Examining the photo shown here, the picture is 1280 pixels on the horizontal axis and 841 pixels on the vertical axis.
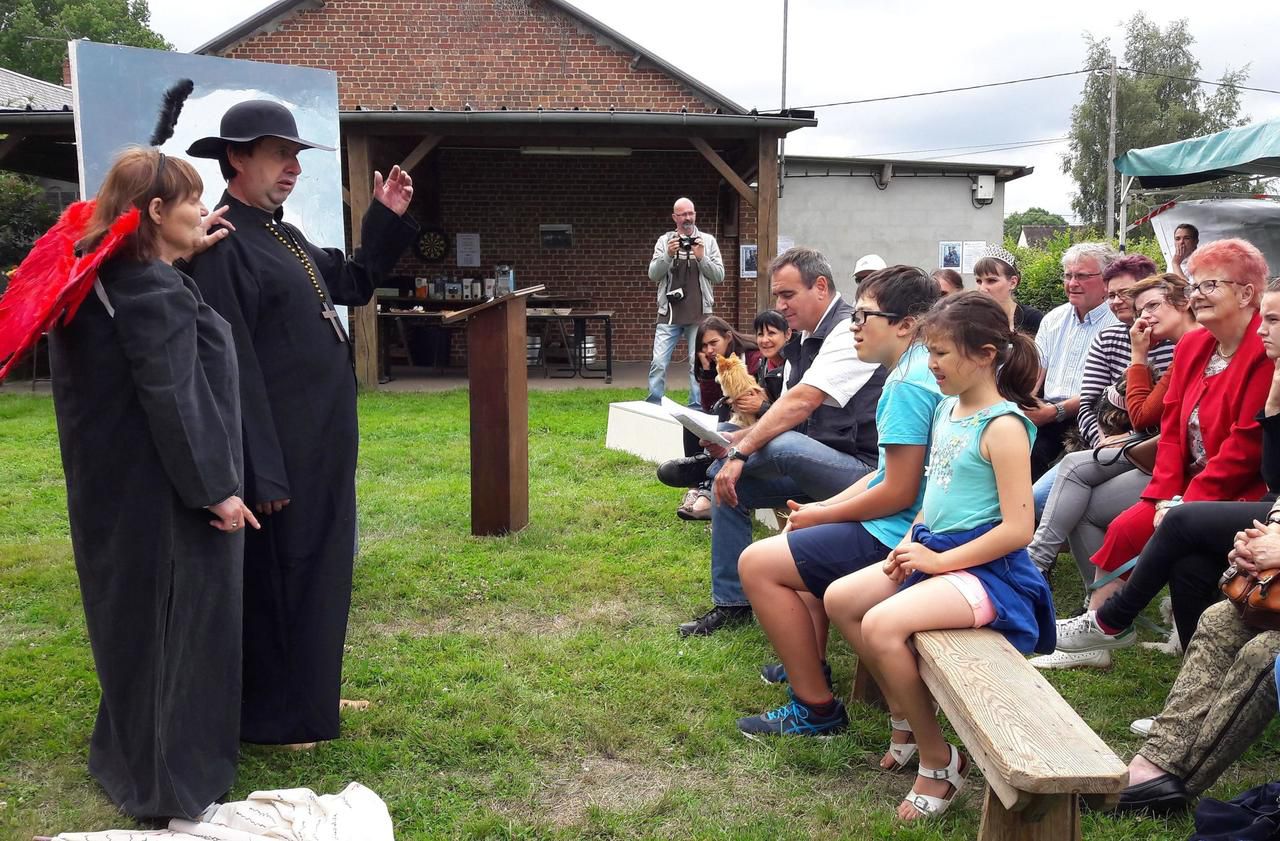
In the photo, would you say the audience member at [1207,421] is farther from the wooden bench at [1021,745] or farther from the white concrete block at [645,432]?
the white concrete block at [645,432]

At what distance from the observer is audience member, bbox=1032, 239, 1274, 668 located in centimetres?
342

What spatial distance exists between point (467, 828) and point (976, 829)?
1.31m

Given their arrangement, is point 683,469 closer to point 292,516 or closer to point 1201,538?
point 292,516

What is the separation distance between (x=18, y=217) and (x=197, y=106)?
45.2ft

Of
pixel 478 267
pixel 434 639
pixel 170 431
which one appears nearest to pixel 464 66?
pixel 478 267

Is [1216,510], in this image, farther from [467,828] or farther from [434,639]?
[434,639]

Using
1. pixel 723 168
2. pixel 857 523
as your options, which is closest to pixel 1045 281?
pixel 723 168

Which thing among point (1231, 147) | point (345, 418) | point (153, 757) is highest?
point (1231, 147)

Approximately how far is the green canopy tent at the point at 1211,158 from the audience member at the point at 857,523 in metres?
7.66

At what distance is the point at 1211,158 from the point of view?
9.86 metres

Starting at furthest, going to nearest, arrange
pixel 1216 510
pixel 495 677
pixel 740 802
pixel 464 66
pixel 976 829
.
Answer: pixel 464 66, pixel 495 677, pixel 1216 510, pixel 740 802, pixel 976 829

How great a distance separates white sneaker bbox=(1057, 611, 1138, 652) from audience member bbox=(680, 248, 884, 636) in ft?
2.98

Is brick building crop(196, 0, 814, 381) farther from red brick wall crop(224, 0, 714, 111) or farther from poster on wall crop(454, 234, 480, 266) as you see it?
poster on wall crop(454, 234, 480, 266)

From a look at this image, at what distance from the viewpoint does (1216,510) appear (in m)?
3.19
